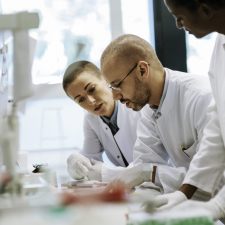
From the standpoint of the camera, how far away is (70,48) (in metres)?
1.36

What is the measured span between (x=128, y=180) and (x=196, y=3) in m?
0.90

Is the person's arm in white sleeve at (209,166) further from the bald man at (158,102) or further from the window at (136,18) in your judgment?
the window at (136,18)

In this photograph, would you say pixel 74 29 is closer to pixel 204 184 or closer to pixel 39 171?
pixel 39 171

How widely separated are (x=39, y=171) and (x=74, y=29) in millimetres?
921

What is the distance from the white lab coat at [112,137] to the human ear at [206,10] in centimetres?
127

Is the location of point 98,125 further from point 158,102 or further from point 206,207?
point 206,207

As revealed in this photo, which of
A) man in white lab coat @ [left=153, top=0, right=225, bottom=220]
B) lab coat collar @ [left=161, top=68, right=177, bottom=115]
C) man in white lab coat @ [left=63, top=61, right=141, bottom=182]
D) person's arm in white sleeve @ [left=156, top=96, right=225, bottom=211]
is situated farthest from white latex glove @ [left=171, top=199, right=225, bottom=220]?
man in white lab coat @ [left=63, top=61, right=141, bottom=182]

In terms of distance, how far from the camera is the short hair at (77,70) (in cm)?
199

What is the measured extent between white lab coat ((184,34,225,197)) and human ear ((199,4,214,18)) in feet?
0.82

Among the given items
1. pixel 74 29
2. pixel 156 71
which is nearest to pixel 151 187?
pixel 156 71

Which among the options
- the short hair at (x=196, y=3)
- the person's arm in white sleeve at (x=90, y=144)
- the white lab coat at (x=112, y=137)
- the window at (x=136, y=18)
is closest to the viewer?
the short hair at (x=196, y=3)

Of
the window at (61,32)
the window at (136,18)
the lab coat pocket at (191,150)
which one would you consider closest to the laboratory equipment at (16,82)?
the window at (61,32)

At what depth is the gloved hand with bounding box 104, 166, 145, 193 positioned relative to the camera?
1.41 m

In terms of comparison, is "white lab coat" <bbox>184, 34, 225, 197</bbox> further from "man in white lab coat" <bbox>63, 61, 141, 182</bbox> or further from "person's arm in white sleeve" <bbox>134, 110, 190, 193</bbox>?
"man in white lab coat" <bbox>63, 61, 141, 182</bbox>
